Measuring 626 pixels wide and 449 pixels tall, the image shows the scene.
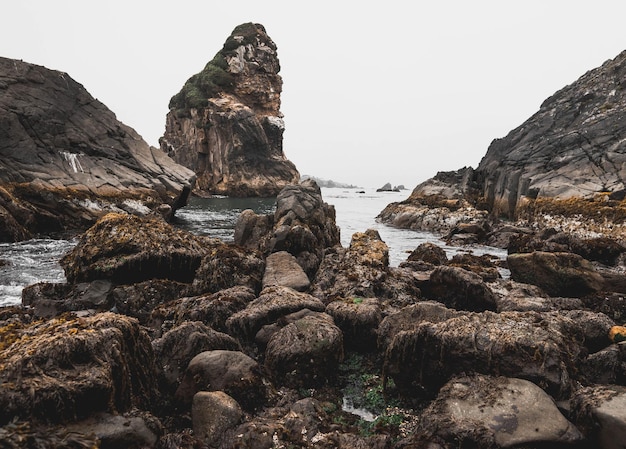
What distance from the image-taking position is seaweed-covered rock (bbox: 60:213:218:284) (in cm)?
1284

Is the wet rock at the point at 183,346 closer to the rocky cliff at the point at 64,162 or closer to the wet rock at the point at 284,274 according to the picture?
the wet rock at the point at 284,274

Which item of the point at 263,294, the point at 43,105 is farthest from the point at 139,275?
the point at 43,105

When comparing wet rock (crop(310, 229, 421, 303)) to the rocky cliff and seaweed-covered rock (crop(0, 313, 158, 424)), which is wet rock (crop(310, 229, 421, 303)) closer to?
seaweed-covered rock (crop(0, 313, 158, 424))

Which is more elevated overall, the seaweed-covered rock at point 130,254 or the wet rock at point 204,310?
the seaweed-covered rock at point 130,254

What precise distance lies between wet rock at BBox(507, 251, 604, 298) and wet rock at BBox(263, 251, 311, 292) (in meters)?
9.14

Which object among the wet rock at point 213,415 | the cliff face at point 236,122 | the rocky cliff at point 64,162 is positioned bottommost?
the wet rock at point 213,415

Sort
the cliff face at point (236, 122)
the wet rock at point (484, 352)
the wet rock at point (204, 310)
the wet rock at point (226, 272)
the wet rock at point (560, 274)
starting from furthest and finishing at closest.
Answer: the cliff face at point (236, 122) < the wet rock at point (560, 274) < the wet rock at point (226, 272) < the wet rock at point (204, 310) < the wet rock at point (484, 352)

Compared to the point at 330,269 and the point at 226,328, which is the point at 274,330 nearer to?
the point at 226,328

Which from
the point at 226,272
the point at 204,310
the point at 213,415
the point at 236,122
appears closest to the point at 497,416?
the point at 213,415

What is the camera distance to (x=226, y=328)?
9.05 meters

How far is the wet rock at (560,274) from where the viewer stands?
531 inches

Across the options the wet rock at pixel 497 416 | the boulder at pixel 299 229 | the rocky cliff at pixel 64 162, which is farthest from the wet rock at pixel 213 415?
the rocky cliff at pixel 64 162

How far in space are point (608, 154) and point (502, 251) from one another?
58.1 ft

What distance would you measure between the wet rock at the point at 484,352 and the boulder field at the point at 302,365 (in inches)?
0.8
